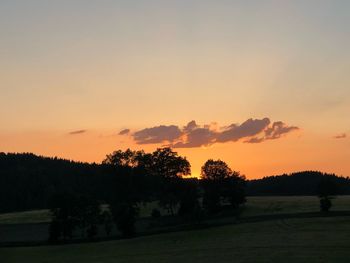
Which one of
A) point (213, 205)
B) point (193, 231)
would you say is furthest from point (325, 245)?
point (213, 205)

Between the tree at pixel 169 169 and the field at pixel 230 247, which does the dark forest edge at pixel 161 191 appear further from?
the field at pixel 230 247

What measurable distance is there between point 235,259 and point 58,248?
43.0 meters

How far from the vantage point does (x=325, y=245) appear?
56.0 metres

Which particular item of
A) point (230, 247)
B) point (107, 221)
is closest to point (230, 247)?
point (230, 247)

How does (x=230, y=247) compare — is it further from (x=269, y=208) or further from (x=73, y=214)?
(x=269, y=208)

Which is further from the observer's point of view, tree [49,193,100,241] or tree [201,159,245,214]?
tree [201,159,245,214]

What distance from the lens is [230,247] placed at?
6178 cm

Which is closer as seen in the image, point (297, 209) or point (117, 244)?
point (117, 244)

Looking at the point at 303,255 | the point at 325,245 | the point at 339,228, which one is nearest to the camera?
the point at 303,255

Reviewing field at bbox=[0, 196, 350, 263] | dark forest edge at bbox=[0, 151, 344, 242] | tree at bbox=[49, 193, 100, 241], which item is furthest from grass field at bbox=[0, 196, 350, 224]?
field at bbox=[0, 196, 350, 263]

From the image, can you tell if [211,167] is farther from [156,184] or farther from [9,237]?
[9,237]

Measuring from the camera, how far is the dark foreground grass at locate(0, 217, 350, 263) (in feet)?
171

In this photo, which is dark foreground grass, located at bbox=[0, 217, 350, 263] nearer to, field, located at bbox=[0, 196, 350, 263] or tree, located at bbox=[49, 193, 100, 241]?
field, located at bbox=[0, 196, 350, 263]

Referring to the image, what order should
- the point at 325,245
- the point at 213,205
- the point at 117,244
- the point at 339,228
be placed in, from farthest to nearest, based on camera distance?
the point at 213,205
the point at 117,244
the point at 339,228
the point at 325,245
